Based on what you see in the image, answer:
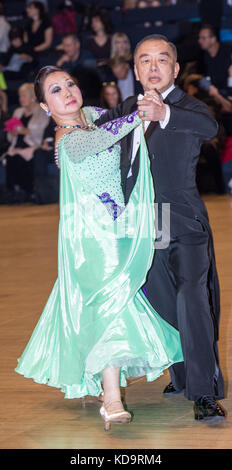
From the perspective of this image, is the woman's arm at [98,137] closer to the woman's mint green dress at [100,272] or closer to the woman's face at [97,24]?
the woman's mint green dress at [100,272]

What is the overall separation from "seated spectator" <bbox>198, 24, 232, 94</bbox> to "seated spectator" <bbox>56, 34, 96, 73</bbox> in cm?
182

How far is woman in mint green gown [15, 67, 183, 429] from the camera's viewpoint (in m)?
3.25

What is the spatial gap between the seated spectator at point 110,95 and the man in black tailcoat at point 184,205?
280 inches

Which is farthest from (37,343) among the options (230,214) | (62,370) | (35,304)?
(230,214)

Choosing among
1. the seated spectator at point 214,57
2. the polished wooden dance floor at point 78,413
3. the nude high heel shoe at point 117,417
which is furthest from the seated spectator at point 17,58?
the nude high heel shoe at point 117,417

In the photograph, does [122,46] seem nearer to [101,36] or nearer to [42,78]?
[101,36]

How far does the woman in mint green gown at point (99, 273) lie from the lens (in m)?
3.25

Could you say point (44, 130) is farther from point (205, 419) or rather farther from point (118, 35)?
point (205, 419)

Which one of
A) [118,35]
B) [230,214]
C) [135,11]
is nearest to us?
[230,214]

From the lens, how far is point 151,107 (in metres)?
3.06

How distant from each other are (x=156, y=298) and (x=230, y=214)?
5522mm

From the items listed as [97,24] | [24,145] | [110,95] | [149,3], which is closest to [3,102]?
[24,145]

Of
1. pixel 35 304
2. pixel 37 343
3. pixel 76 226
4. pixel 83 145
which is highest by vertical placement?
pixel 83 145

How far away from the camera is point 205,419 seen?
3.22 m
